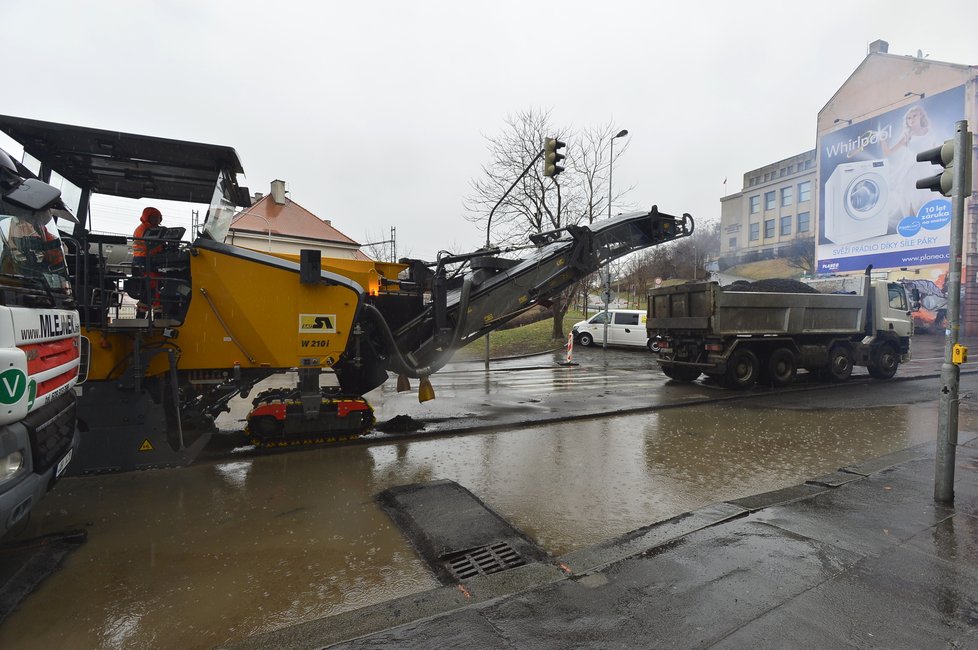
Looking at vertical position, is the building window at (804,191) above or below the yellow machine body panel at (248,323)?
above

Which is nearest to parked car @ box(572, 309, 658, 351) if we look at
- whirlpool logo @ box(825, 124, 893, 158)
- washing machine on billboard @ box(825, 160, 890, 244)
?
washing machine on billboard @ box(825, 160, 890, 244)

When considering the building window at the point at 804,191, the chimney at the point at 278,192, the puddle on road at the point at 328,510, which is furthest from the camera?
the building window at the point at 804,191

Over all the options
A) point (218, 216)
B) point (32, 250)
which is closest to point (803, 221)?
point (218, 216)

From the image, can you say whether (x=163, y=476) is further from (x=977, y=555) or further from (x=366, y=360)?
(x=977, y=555)

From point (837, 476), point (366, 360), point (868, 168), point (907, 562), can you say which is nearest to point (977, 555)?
point (907, 562)

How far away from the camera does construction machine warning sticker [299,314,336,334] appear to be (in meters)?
5.88

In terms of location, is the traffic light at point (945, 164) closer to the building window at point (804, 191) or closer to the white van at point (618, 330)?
the white van at point (618, 330)

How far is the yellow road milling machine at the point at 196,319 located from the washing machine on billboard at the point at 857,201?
1564 inches

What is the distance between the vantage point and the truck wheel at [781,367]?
12.3 metres

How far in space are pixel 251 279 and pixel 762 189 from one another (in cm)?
6169

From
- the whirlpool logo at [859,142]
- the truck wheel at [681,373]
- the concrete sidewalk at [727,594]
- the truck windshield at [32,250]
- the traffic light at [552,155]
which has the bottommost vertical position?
the concrete sidewalk at [727,594]

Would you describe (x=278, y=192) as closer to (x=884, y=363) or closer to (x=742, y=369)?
(x=742, y=369)

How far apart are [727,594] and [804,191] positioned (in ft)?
193

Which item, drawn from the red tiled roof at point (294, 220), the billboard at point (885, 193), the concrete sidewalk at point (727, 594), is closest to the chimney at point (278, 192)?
the red tiled roof at point (294, 220)
